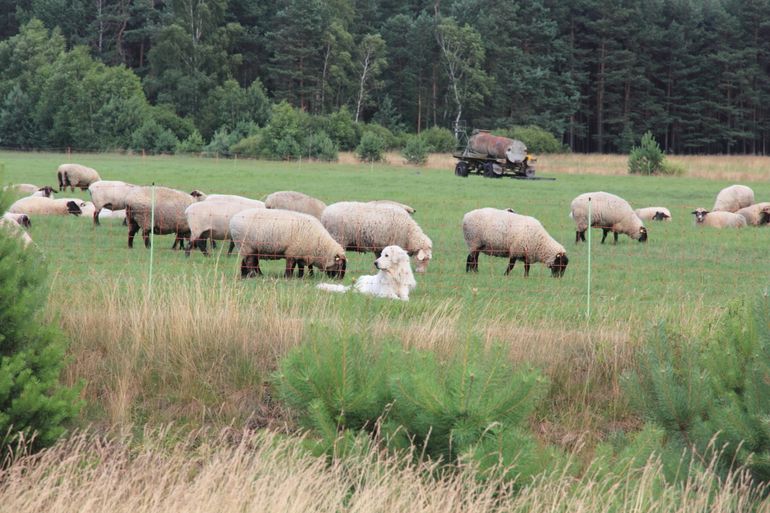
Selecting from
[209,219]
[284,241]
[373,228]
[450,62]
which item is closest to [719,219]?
[373,228]

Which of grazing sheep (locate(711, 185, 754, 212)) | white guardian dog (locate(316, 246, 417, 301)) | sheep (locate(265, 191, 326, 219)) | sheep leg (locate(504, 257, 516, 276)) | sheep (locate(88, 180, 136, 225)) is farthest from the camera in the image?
grazing sheep (locate(711, 185, 754, 212))

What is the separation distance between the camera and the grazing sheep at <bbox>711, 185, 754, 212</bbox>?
28.1m

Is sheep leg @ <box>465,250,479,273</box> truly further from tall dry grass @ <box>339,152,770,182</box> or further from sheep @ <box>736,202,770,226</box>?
tall dry grass @ <box>339,152,770,182</box>

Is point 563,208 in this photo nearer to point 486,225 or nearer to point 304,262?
point 486,225

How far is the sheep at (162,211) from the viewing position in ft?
62.3

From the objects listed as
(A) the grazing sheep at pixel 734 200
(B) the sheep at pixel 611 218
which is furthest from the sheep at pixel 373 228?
(A) the grazing sheep at pixel 734 200

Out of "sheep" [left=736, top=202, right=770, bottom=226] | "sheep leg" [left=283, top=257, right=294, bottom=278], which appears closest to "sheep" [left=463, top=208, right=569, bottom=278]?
"sheep leg" [left=283, top=257, right=294, bottom=278]

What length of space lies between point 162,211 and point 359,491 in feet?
45.2

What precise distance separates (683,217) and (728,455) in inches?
868

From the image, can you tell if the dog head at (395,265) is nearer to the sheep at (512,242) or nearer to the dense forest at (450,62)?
the sheep at (512,242)

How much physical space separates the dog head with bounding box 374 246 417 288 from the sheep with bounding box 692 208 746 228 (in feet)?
45.3

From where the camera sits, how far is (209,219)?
17.8 m

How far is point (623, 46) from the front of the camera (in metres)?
80.1

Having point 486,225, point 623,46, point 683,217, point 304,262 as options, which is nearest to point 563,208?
point 683,217
